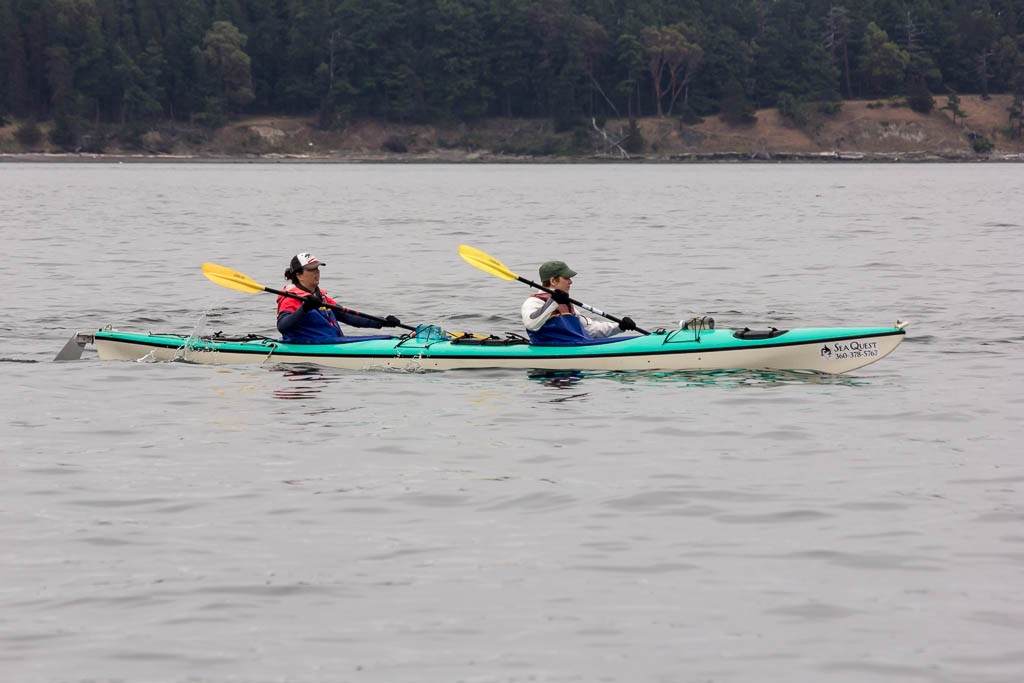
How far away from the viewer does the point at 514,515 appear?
8.65 meters

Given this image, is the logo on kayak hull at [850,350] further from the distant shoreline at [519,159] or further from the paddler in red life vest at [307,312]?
the distant shoreline at [519,159]

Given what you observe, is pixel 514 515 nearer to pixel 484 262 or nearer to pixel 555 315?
pixel 555 315

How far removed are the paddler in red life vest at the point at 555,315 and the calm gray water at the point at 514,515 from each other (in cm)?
57

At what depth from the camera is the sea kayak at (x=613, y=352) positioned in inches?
529

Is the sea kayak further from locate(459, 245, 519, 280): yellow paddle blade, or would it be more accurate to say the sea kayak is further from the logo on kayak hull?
locate(459, 245, 519, 280): yellow paddle blade

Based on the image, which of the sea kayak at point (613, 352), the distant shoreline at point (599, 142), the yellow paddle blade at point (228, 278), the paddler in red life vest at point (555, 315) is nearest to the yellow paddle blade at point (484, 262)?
the sea kayak at point (613, 352)

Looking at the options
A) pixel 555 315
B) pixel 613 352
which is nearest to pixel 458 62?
pixel 555 315

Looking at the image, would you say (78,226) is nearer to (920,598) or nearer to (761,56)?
(920,598)

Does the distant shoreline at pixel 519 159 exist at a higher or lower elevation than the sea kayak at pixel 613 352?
lower

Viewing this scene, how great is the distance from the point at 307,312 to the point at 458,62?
Answer: 113 meters

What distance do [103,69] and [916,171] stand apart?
6758 centimetres

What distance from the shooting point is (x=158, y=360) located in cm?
1548

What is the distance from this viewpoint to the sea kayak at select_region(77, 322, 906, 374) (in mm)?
13438

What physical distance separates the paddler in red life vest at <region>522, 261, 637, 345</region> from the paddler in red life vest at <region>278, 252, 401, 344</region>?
1.50 meters
